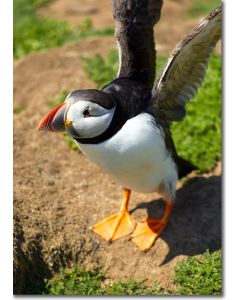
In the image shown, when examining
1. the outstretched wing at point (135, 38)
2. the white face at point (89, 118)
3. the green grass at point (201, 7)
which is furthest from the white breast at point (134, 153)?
the green grass at point (201, 7)

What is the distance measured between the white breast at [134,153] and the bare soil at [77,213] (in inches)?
22.5

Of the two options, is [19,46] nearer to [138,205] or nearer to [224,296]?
[138,205]

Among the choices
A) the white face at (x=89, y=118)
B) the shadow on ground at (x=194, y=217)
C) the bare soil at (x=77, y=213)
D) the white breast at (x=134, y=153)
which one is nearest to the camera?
A: the white face at (x=89, y=118)

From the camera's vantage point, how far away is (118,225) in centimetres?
468

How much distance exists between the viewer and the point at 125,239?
4652mm

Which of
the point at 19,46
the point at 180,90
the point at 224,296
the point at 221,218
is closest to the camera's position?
the point at 224,296

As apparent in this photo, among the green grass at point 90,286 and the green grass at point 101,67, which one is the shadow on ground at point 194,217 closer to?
the green grass at point 90,286

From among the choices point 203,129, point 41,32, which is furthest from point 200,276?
point 41,32

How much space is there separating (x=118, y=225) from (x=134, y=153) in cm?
86

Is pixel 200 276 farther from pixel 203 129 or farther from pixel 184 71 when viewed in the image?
pixel 203 129

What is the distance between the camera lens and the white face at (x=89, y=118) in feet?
12.5

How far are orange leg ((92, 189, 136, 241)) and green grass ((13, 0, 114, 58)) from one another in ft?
10.6

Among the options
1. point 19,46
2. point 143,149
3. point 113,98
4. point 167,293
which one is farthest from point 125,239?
point 19,46

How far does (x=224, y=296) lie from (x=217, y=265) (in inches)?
11.4
